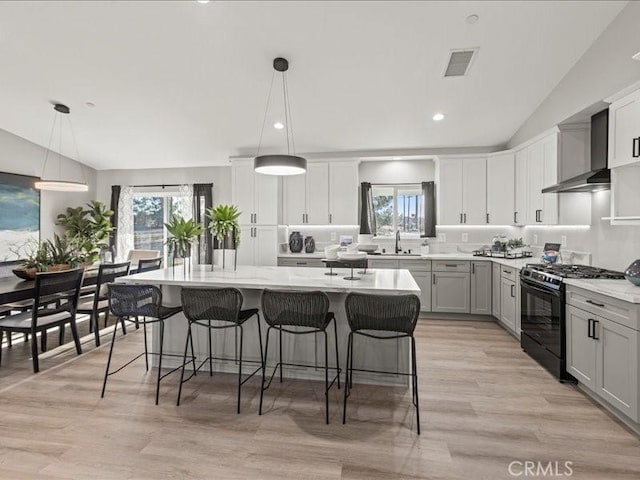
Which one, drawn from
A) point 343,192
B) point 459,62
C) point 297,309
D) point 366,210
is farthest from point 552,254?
point 297,309

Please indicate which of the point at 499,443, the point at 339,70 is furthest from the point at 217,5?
the point at 499,443

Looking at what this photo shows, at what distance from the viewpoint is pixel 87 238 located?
6637mm

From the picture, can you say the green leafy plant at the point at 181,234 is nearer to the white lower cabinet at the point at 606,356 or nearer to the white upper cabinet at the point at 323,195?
the white upper cabinet at the point at 323,195

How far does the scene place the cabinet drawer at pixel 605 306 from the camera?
228 centimetres

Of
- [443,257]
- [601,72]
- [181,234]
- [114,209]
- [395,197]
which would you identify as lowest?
[443,257]

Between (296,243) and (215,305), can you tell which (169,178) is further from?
(215,305)

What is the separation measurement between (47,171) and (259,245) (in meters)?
4.29

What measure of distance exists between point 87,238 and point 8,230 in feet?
3.70

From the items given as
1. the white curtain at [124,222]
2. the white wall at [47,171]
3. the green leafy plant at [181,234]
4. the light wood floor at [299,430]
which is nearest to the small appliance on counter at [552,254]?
the light wood floor at [299,430]

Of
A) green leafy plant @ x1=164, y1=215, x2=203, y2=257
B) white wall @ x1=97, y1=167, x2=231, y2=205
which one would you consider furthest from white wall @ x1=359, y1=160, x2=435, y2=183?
green leafy plant @ x1=164, y1=215, x2=203, y2=257

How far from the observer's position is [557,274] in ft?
10.4

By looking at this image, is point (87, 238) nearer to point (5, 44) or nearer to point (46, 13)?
point (5, 44)

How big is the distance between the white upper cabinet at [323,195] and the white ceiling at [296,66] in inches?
17.2

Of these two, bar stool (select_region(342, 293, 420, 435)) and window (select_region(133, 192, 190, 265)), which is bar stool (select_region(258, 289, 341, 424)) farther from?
window (select_region(133, 192, 190, 265))
